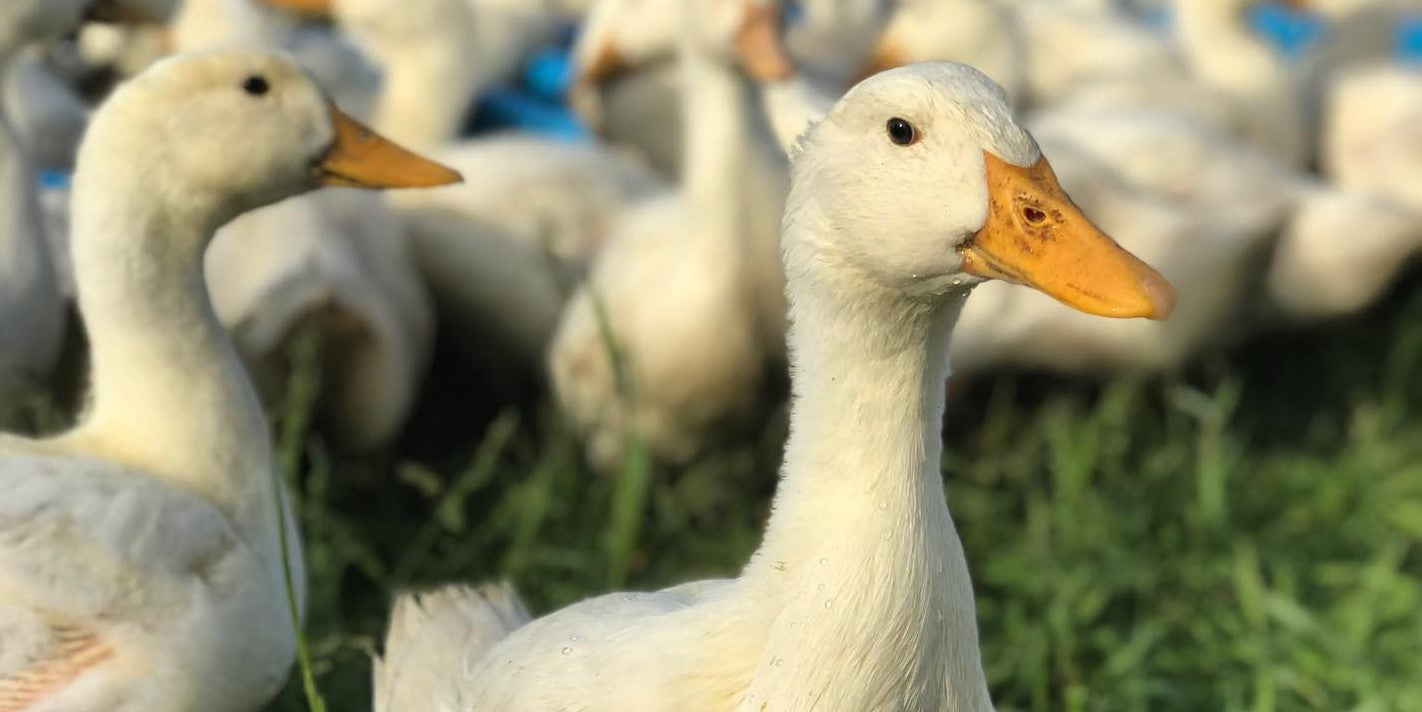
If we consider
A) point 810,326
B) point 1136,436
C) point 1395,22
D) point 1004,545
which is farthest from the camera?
point 1395,22

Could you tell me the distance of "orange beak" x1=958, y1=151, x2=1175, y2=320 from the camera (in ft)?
6.30

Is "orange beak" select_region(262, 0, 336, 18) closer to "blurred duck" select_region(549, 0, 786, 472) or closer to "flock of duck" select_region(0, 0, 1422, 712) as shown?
"flock of duck" select_region(0, 0, 1422, 712)

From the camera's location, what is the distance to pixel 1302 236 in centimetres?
493

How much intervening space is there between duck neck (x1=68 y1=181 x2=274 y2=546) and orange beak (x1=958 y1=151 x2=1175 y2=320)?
131 cm

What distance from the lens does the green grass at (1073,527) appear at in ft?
11.3

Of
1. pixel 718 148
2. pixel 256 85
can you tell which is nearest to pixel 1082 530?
pixel 718 148

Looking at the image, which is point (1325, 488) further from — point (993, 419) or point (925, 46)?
point (925, 46)

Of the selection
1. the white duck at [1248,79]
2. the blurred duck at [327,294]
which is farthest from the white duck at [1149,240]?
the blurred duck at [327,294]

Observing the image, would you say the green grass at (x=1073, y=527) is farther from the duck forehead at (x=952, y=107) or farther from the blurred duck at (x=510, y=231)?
the duck forehead at (x=952, y=107)

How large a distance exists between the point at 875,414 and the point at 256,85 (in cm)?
129

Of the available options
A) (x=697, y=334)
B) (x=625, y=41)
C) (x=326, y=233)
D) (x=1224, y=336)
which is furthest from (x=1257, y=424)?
(x=326, y=233)

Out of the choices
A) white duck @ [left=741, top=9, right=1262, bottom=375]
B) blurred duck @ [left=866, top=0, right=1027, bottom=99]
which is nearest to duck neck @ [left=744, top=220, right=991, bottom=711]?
white duck @ [left=741, top=9, right=1262, bottom=375]

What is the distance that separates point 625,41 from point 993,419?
1549mm

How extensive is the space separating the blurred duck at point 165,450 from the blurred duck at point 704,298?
1.23 m
